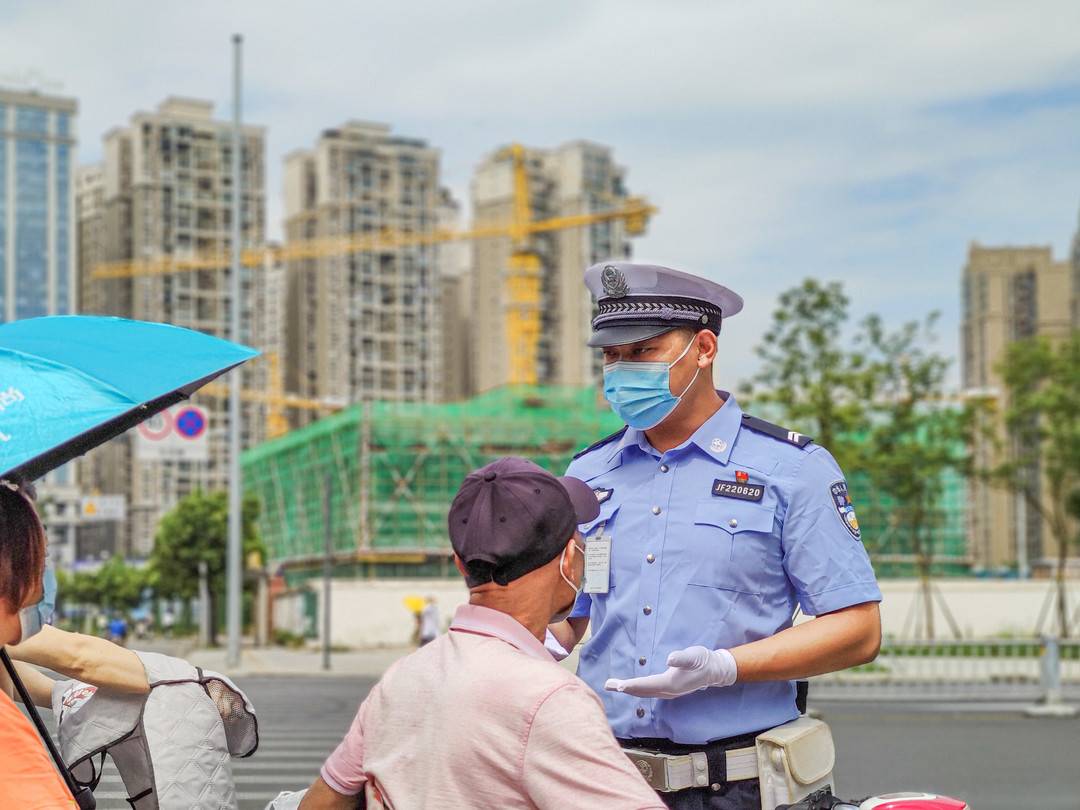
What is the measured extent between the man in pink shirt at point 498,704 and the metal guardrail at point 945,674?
19874mm

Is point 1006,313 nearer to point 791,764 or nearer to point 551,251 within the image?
point 551,251

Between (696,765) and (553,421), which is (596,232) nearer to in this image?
(553,421)

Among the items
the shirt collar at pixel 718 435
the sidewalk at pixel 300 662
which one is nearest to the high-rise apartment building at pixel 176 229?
the sidewalk at pixel 300 662

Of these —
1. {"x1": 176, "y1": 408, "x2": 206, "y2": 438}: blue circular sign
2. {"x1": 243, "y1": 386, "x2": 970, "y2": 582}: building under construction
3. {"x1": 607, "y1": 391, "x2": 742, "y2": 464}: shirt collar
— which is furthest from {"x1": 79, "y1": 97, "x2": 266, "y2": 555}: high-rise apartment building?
Result: {"x1": 607, "y1": 391, "x2": 742, "y2": 464}: shirt collar

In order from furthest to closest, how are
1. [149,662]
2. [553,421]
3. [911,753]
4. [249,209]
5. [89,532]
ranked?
[89,532] < [249,209] < [553,421] < [911,753] < [149,662]

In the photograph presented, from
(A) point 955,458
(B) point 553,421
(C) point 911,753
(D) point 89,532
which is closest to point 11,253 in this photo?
(D) point 89,532

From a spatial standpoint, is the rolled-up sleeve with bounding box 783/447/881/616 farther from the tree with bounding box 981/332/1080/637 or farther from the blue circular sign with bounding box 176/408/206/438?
the tree with bounding box 981/332/1080/637

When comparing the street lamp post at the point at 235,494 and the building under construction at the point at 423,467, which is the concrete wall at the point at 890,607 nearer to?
the building under construction at the point at 423,467

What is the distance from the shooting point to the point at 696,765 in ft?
10.6

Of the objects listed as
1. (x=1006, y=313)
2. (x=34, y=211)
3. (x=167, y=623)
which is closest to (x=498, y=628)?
(x=167, y=623)

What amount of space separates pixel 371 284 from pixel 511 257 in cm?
2184

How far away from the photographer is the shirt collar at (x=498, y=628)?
245 centimetres

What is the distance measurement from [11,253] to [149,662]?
147174mm

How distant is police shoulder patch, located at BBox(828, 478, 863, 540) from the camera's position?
11.0 feet
